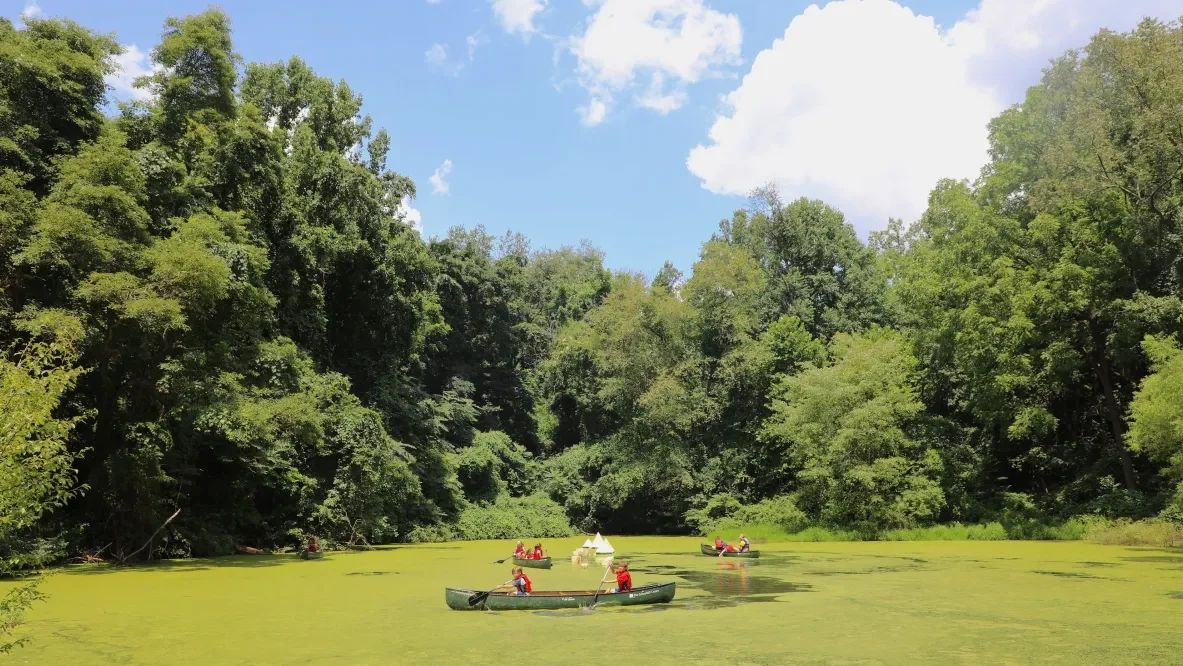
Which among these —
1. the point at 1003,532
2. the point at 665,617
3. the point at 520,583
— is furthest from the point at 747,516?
the point at 665,617

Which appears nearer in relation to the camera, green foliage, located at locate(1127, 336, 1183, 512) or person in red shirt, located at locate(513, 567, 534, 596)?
person in red shirt, located at locate(513, 567, 534, 596)

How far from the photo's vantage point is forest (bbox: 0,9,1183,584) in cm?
2177

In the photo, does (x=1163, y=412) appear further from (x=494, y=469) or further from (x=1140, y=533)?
(x=494, y=469)

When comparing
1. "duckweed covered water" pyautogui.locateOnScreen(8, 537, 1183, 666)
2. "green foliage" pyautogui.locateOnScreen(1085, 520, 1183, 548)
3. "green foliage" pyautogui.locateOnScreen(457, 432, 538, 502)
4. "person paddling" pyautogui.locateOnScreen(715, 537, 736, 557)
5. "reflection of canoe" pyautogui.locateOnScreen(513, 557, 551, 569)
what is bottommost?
"reflection of canoe" pyautogui.locateOnScreen(513, 557, 551, 569)

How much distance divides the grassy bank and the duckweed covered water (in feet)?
8.18

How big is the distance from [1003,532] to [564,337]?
2681cm

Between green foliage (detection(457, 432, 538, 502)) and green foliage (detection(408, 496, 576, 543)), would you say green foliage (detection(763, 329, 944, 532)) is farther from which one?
green foliage (detection(457, 432, 538, 502))

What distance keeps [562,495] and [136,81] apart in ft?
93.2

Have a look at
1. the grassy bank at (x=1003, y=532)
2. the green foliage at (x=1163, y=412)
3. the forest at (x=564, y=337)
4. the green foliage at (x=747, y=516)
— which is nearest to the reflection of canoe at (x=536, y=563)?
the forest at (x=564, y=337)

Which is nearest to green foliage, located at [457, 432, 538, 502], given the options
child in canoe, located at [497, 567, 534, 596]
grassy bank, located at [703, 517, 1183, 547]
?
grassy bank, located at [703, 517, 1183, 547]

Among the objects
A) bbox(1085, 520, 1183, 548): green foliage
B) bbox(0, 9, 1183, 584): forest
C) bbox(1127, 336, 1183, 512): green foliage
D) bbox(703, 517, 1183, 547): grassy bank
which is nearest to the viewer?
bbox(0, 9, 1183, 584): forest

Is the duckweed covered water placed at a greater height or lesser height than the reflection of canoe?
greater

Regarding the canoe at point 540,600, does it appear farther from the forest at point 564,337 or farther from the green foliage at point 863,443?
A: the green foliage at point 863,443

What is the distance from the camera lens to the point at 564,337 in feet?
165
